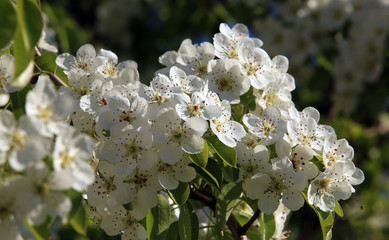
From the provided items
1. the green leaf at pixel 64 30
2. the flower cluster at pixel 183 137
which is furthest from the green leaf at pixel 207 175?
the green leaf at pixel 64 30

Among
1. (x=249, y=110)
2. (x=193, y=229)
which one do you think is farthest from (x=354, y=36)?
(x=193, y=229)

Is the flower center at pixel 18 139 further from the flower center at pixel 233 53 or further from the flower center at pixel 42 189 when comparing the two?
the flower center at pixel 233 53

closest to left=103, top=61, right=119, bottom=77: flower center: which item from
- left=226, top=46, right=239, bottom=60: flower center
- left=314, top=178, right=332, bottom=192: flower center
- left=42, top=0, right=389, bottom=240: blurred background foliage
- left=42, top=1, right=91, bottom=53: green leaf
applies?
left=226, top=46, right=239, bottom=60: flower center

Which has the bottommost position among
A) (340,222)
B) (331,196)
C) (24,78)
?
(340,222)

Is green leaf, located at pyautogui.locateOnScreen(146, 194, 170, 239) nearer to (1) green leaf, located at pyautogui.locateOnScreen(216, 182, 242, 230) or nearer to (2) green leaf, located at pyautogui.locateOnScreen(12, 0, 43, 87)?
(1) green leaf, located at pyautogui.locateOnScreen(216, 182, 242, 230)

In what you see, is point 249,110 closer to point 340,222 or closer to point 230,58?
point 230,58

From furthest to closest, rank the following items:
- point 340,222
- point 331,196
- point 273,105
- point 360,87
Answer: point 360,87, point 340,222, point 273,105, point 331,196
